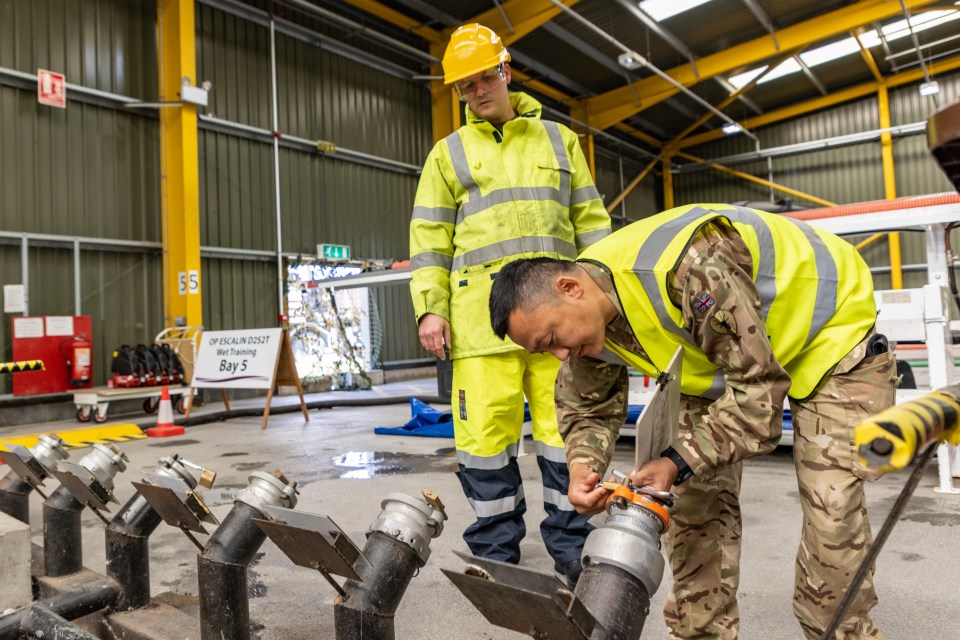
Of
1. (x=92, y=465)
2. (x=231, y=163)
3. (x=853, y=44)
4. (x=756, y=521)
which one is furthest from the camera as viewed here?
(x=853, y=44)

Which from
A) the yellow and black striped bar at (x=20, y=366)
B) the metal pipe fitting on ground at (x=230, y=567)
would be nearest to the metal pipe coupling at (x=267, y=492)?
the metal pipe fitting on ground at (x=230, y=567)

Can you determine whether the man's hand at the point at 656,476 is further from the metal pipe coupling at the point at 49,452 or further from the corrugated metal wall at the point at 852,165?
the corrugated metal wall at the point at 852,165

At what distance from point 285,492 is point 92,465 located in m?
0.81

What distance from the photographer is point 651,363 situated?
1563 millimetres

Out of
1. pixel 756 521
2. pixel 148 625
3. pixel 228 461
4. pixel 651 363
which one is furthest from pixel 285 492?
pixel 228 461

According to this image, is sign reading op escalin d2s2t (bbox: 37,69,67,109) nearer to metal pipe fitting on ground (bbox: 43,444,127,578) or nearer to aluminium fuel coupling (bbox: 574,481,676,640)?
metal pipe fitting on ground (bbox: 43,444,127,578)

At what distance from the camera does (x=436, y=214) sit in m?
2.40

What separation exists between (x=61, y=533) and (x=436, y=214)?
1.64m

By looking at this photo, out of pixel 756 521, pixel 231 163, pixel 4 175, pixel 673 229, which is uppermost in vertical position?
pixel 231 163

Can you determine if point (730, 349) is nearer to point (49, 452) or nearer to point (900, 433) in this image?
point (900, 433)

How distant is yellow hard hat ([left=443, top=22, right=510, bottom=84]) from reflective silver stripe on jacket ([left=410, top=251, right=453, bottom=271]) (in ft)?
1.96

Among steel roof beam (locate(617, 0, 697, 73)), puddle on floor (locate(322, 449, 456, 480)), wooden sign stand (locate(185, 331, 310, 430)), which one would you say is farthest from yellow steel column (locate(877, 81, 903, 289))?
puddle on floor (locate(322, 449, 456, 480))

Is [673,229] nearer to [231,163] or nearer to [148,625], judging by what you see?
[148,625]

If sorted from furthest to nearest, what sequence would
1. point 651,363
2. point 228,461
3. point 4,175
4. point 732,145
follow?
point 732,145
point 4,175
point 228,461
point 651,363
